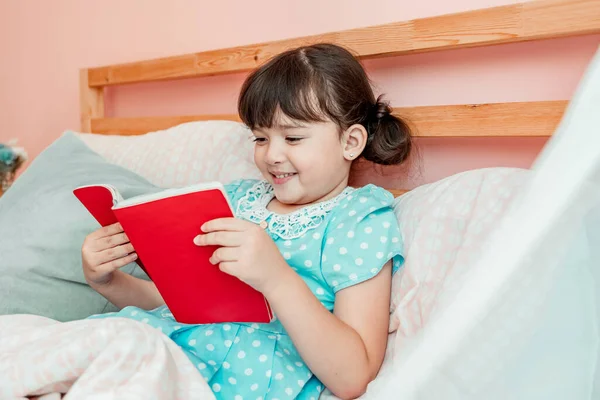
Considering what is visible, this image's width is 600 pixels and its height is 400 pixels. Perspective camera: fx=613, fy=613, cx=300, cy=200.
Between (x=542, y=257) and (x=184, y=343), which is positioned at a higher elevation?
(x=542, y=257)

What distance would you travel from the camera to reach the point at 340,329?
0.76 meters

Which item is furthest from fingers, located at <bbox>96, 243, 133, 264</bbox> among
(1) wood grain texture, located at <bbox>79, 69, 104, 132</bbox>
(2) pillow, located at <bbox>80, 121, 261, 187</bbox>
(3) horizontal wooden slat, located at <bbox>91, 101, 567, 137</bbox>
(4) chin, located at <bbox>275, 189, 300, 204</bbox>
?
(1) wood grain texture, located at <bbox>79, 69, 104, 132</bbox>

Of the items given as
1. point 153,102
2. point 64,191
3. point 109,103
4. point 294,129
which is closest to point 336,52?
point 294,129

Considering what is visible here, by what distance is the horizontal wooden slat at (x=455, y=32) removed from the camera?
0.92 meters

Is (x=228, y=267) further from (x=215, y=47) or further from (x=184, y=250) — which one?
(x=215, y=47)

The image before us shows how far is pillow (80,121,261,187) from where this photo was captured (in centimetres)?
127

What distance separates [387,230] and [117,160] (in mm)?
813

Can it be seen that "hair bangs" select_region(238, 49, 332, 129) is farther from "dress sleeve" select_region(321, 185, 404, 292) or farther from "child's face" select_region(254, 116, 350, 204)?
"dress sleeve" select_region(321, 185, 404, 292)

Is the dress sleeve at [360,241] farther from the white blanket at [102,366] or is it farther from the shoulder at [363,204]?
the white blanket at [102,366]

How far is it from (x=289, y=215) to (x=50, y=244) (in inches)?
19.6

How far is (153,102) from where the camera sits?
1.85m

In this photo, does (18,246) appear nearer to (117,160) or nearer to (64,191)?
(64,191)

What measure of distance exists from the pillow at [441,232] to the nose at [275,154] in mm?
216

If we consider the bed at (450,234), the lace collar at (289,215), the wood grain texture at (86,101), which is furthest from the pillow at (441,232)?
the wood grain texture at (86,101)
